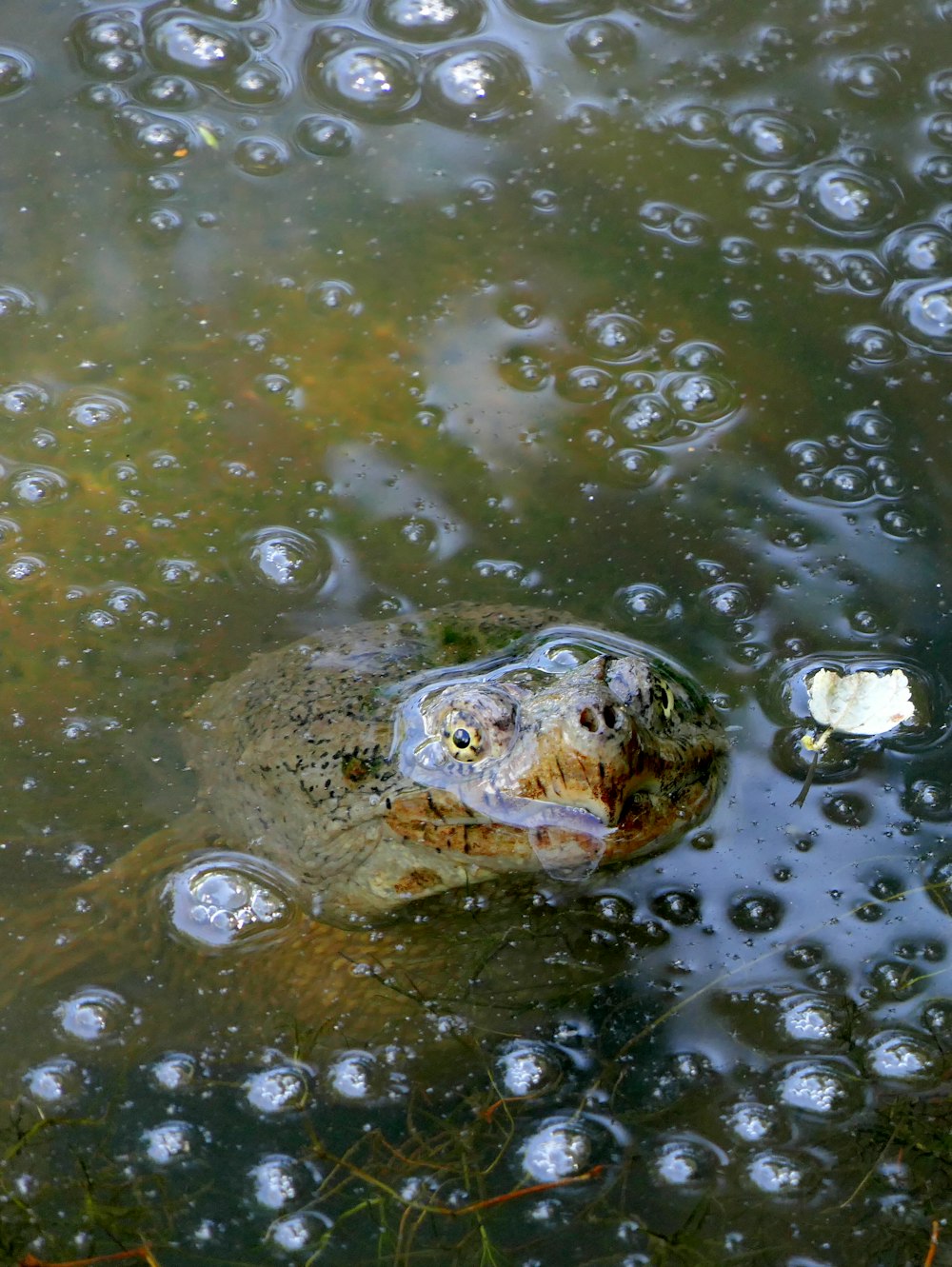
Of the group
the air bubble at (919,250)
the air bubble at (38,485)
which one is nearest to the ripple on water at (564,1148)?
the air bubble at (38,485)

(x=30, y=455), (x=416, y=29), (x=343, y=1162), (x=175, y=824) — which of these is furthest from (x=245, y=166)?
(x=343, y=1162)

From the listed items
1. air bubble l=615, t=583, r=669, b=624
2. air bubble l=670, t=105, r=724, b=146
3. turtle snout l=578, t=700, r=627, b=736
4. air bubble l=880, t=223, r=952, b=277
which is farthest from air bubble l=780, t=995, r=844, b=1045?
air bubble l=670, t=105, r=724, b=146

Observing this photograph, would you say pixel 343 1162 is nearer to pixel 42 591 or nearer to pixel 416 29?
pixel 42 591

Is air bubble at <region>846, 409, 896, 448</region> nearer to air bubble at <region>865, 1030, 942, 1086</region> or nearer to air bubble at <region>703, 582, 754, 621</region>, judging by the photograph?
air bubble at <region>703, 582, 754, 621</region>

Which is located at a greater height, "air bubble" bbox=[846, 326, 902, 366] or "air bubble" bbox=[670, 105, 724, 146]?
"air bubble" bbox=[670, 105, 724, 146]

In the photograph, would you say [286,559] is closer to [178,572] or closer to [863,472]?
[178,572]

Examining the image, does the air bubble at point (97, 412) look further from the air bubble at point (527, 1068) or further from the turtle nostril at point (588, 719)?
the air bubble at point (527, 1068)
